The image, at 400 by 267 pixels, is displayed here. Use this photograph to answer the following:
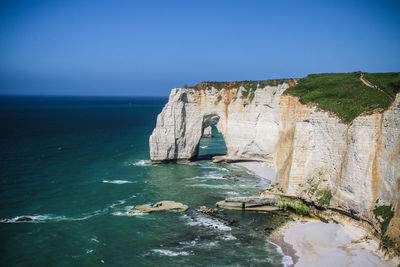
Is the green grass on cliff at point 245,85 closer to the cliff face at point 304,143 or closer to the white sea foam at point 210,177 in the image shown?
the cliff face at point 304,143

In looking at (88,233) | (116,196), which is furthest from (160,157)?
(88,233)

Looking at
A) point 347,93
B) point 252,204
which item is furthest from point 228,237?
point 347,93

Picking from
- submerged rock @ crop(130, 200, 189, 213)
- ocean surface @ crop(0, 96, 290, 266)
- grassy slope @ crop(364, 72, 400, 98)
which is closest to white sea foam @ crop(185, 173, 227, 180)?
ocean surface @ crop(0, 96, 290, 266)

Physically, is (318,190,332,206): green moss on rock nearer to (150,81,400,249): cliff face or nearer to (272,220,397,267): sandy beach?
(150,81,400,249): cliff face

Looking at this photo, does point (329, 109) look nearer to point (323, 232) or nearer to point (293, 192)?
point (293, 192)

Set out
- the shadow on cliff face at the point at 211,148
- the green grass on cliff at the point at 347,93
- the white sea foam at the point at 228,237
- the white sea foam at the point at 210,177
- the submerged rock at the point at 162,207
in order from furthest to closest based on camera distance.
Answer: the shadow on cliff face at the point at 211,148, the white sea foam at the point at 210,177, the submerged rock at the point at 162,207, the green grass on cliff at the point at 347,93, the white sea foam at the point at 228,237

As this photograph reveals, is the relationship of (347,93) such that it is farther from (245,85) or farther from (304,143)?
(245,85)

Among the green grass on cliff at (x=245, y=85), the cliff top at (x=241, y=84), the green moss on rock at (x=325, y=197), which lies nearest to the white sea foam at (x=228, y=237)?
the green moss on rock at (x=325, y=197)
